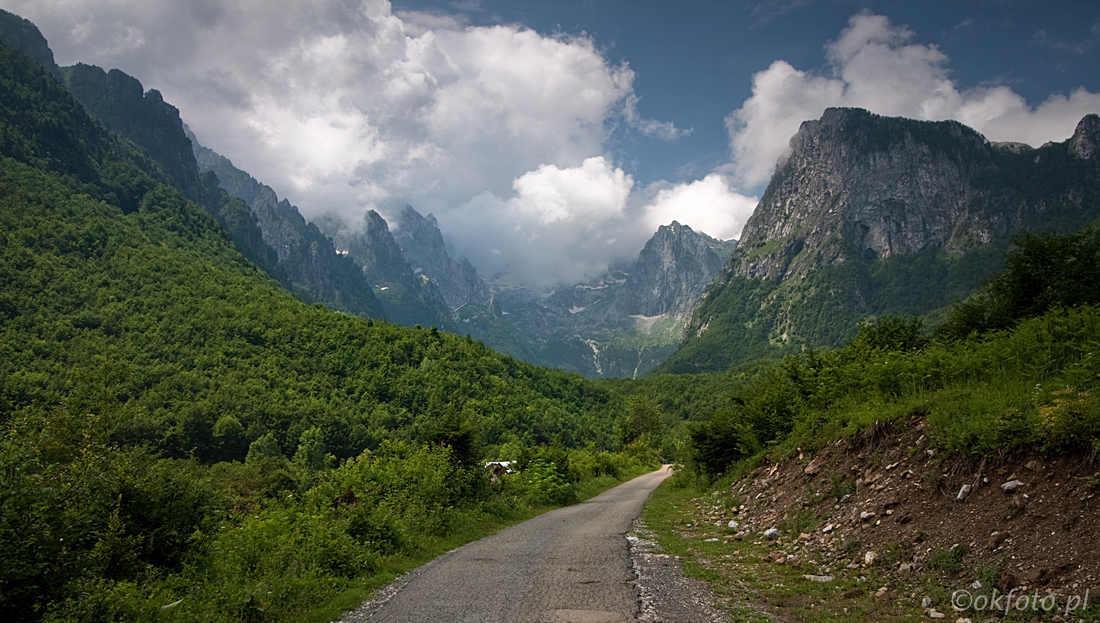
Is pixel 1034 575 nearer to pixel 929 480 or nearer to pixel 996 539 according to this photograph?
pixel 996 539

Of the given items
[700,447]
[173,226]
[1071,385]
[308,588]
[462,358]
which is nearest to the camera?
[1071,385]

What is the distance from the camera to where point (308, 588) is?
9086mm

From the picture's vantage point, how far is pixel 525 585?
898cm

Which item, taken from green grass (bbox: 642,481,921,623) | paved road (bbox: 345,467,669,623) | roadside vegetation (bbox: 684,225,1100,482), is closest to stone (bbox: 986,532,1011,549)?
green grass (bbox: 642,481,921,623)

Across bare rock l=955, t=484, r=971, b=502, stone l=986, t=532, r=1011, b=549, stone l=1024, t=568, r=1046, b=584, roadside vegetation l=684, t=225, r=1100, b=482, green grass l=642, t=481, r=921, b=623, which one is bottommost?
green grass l=642, t=481, r=921, b=623

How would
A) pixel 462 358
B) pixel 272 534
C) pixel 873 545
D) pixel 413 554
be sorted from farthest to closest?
pixel 462 358
pixel 413 554
pixel 272 534
pixel 873 545

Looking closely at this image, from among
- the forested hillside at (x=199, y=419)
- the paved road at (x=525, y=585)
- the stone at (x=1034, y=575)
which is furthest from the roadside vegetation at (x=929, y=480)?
the forested hillside at (x=199, y=419)

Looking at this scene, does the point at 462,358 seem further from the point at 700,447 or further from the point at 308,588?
the point at 308,588

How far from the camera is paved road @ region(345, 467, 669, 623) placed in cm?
745

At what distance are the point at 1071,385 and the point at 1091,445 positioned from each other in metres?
1.93

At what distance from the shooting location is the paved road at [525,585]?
7453 millimetres

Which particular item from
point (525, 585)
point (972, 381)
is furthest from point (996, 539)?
point (525, 585)

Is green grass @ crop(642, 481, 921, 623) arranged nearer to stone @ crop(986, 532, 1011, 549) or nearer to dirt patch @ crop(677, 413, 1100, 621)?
dirt patch @ crop(677, 413, 1100, 621)

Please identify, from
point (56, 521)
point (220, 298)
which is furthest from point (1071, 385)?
point (220, 298)
